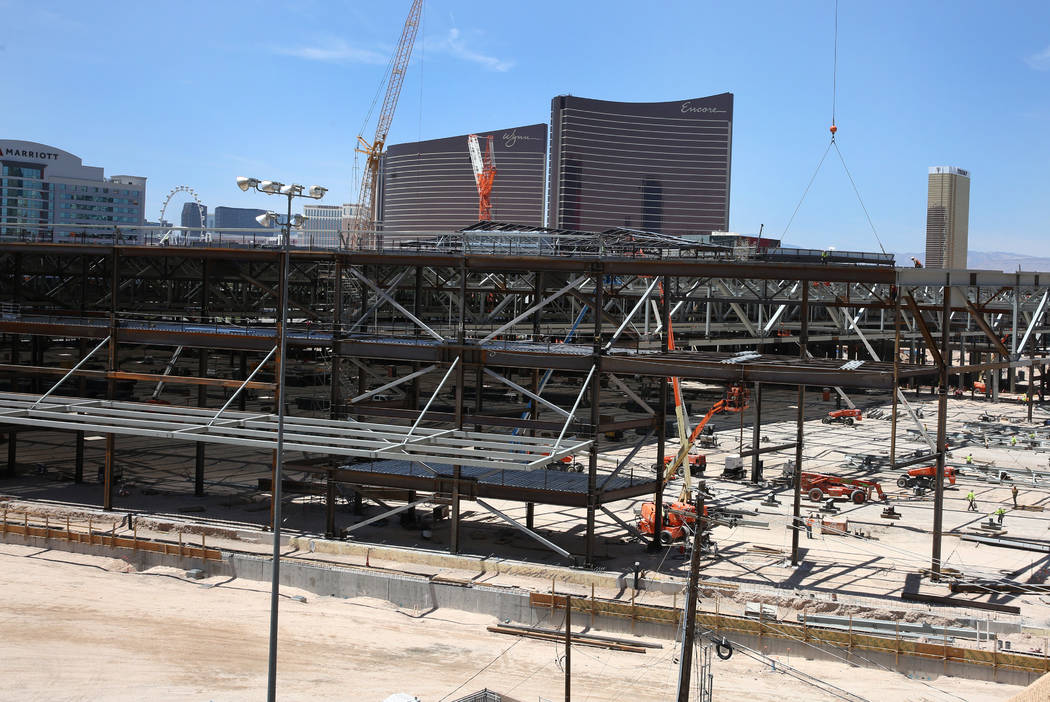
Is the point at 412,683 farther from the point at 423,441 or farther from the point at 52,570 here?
the point at 52,570

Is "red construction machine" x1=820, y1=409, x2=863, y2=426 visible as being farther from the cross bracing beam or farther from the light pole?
the light pole

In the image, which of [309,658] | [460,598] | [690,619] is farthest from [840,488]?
[690,619]

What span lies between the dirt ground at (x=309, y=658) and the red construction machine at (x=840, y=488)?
1907cm

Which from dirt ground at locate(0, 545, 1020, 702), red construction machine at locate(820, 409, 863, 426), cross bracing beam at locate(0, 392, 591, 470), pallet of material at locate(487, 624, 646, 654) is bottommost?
dirt ground at locate(0, 545, 1020, 702)

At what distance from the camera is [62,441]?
4853 cm

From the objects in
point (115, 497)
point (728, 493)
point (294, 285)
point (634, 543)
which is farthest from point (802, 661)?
point (294, 285)

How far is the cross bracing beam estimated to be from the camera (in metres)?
27.8

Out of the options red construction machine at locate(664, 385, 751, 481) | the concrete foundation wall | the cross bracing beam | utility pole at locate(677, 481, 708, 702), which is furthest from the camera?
red construction machine at locate(664, 385, 751, 481)

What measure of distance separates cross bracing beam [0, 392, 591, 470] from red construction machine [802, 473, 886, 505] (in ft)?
58.4

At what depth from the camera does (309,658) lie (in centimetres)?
2370

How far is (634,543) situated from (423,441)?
9.68m

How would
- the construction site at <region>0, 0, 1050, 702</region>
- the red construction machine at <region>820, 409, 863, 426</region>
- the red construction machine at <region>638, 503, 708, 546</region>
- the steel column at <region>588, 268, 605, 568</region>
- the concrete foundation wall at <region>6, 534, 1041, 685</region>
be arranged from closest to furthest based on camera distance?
1. the construction site at <region>0, 0, 1050, 702</region>
2. the concrete foundation wall at <region>6, 534, 1041, 685</region>
3. the steel column at <region>588, 268, 605, 568</region>
4. the red construction machine at <region>638, 503, 708, 546</region>
5. the red construction machine at <region>820, 409, 863, 426</region>

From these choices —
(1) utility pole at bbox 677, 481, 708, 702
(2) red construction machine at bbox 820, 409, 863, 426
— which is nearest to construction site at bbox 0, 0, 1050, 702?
(1) utility pole at bbox 677, 481, 708, 702

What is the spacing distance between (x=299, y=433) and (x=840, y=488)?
25907 millimetres
